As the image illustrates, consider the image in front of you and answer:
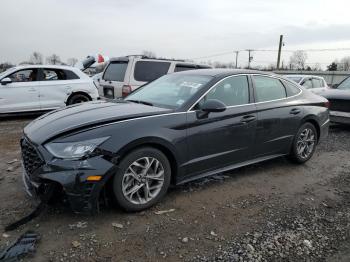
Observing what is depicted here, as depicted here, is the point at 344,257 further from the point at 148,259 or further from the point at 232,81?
the point at 232,81

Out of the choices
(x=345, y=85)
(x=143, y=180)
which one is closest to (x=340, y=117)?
(x=345, y=85)

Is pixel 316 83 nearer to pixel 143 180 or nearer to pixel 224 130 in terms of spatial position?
pixel 224 130

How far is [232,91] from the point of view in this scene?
441 centimetres

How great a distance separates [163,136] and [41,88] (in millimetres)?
7089

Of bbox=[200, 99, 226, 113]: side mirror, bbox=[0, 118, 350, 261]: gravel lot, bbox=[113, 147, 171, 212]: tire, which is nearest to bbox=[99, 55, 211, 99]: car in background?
bbox=[0, 118, 350, 261]: gravel lot

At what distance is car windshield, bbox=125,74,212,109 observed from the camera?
13.4 feet

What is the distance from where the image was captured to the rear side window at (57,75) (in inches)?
378

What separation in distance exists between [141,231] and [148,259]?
453 millimetres

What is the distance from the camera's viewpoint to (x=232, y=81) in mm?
4438

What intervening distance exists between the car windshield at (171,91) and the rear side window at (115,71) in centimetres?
399

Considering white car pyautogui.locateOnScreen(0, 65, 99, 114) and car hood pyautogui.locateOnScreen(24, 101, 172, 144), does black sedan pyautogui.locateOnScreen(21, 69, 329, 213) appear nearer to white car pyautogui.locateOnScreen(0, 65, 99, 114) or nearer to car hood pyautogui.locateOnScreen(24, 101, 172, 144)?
car hood pyautogui.locateOnScreen(24, 101, 172, 144)

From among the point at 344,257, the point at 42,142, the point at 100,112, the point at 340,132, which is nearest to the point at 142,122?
the point at 100,112

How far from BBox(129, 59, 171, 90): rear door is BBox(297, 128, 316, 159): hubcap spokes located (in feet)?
14.9

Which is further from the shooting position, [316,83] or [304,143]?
[316,83]
